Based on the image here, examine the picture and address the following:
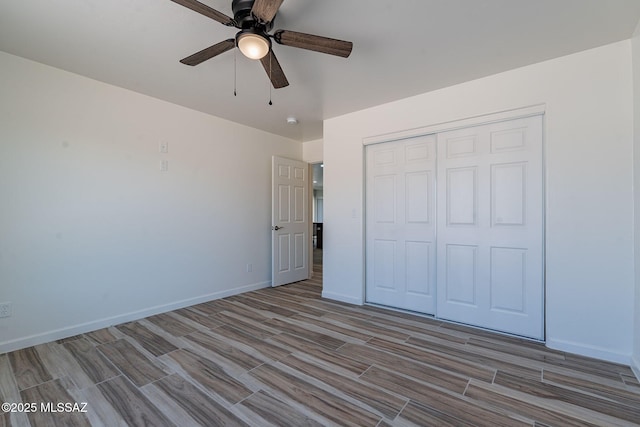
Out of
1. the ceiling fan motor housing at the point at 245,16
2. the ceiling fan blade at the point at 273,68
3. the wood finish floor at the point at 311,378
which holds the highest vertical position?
the ceiling fan motor housing at the point at 245,16

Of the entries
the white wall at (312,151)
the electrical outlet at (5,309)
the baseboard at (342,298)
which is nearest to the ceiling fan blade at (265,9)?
the electrical outlet at (5,309)

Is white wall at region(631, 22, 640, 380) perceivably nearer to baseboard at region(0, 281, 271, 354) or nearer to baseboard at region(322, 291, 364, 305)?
baseboard at region(322, 291, 364, 305)

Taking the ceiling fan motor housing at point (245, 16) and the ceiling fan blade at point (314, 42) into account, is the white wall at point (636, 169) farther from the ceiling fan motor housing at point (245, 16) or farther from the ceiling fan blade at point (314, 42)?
the ceiling fan motor housing at point (245, 16)

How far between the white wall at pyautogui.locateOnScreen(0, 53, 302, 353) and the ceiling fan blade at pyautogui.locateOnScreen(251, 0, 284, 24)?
2322mm

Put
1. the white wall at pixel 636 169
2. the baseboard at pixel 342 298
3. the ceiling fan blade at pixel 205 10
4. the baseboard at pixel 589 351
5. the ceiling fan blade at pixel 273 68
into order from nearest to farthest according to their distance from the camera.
Result: the ceiling fan blade at pixel 205 10, the ceiling fan blade at pixel 273 68, the white wall at pixel 636 169, the baseboard at pixel 589 351, the baseboard at pixel 342 298

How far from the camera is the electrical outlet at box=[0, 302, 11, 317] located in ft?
7.82

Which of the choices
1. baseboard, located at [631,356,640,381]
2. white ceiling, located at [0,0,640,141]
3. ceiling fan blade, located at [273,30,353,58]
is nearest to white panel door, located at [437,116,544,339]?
baseboard, located at [631,356,640,381]

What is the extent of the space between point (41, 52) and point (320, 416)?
3.57 m

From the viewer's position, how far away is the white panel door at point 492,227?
2.64 meters

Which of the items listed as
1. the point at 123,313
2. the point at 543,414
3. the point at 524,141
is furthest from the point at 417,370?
the point at 123,313

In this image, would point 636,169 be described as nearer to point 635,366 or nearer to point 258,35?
point 635,366

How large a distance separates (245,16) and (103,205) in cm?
243

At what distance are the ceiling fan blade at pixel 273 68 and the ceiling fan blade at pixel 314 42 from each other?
15 centimetres

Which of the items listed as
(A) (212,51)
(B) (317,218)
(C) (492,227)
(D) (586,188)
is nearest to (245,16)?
(A) (212,51)
